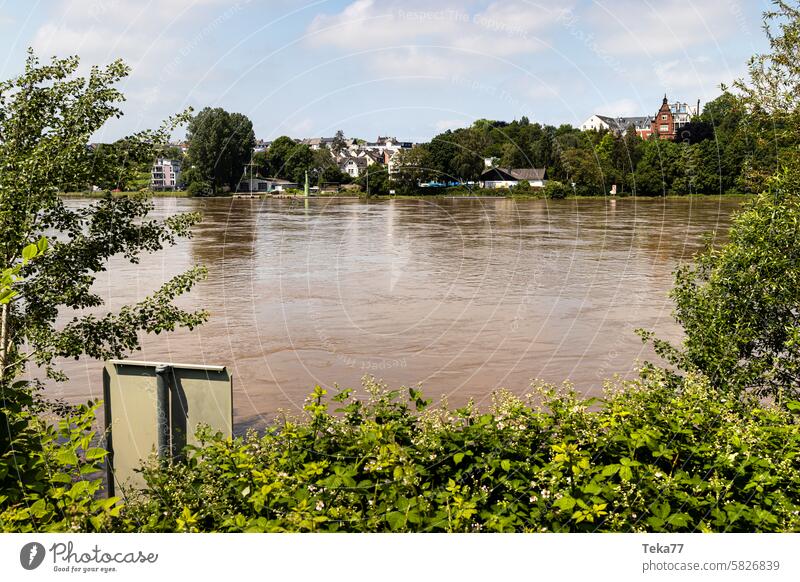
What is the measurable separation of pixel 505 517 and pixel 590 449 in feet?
2.57

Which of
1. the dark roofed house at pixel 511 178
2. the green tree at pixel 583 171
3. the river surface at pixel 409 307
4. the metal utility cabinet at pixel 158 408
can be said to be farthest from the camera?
the dark roofed house at pixel 511 178

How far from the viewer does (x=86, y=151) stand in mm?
7641

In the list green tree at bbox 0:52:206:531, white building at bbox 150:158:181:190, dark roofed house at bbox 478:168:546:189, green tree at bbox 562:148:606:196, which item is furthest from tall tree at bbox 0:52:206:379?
dark roofed house at bbox 478:168:546:189

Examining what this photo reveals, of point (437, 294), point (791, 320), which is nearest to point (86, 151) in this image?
point (791, 320)

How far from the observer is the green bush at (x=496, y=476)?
3486 mm

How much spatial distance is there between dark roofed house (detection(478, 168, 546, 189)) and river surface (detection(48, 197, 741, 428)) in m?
26.6

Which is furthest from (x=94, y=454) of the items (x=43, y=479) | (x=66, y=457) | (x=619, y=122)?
(x=619, y=122)

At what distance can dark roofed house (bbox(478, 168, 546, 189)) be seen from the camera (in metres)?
63.3

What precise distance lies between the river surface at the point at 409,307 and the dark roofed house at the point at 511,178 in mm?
26579

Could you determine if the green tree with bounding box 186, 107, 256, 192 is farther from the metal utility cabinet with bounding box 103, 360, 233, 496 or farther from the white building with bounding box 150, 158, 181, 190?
the metal utility cabinet with bounding box 103, 360, 233, 496

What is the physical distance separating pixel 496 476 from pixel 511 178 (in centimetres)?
6350

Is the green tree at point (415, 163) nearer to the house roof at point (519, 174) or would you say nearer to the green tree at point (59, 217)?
the house roof at point (519, 174)

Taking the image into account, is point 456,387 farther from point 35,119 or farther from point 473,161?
point 473,161

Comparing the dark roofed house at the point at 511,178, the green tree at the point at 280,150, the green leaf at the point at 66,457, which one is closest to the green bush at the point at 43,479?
the green leaf at the point at 66,457
